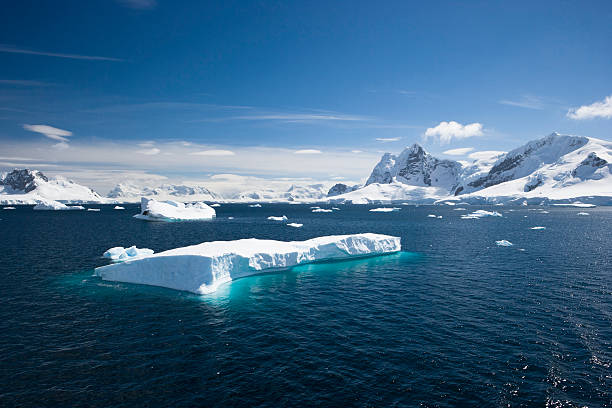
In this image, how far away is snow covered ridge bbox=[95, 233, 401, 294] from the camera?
97.8ft

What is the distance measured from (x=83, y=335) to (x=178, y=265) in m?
10.6

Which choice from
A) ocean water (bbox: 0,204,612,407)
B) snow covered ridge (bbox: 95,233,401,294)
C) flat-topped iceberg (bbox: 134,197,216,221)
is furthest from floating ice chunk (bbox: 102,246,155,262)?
flat-topped iceberg (bbox: 134,197,216,221)

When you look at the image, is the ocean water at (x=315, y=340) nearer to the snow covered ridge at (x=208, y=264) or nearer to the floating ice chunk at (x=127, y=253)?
the snow covered ridge at (x=208, y=264)

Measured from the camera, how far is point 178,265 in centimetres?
3033

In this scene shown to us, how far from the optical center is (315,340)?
19906 mm

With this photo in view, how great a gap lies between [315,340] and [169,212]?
311 feet

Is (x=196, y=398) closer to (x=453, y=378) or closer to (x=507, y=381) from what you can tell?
(x=453, y=378)

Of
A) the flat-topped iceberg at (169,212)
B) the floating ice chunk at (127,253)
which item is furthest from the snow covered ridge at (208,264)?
the flat-topped iceberg at (169,212)

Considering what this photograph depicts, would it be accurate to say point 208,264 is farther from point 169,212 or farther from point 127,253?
point 169,212

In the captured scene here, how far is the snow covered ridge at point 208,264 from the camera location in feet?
97.8

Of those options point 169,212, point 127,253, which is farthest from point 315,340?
point 169,212

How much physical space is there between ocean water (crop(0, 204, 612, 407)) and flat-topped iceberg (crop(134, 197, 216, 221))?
6790 centimetres

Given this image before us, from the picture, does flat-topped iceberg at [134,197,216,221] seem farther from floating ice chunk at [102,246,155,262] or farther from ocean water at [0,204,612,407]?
ocean water at [0,204,612,407]

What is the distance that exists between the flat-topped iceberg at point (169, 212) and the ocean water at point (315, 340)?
223ft
